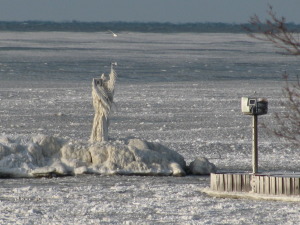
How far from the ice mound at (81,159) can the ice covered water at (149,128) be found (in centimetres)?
28

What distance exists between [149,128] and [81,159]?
5.24 metres

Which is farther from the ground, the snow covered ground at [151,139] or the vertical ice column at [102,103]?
the vertical ice column at [102,103]

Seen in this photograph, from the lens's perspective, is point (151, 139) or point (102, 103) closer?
point (102, 103)

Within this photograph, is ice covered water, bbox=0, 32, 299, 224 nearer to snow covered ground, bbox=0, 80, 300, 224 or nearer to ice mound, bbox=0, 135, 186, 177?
snow covered ground, bbox=0, 80, 300, 224

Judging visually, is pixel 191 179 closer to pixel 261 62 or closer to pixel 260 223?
pixel 260 223

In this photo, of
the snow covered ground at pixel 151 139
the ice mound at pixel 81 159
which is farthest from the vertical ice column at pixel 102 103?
the snow covered ground at pixel 151 139

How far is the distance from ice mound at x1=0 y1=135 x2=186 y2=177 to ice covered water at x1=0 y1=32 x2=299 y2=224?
28cm

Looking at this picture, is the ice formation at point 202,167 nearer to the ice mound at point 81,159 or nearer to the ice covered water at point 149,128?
the ice mound at point 81,159

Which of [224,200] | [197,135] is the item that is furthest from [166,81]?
[224,200]

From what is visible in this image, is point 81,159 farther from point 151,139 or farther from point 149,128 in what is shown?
point 149,128

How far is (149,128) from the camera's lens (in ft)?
61.4

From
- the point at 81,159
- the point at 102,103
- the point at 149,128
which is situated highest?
the point at 102,103

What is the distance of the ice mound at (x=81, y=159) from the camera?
43.7 ft

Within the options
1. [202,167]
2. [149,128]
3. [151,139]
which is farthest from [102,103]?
[149,128]
